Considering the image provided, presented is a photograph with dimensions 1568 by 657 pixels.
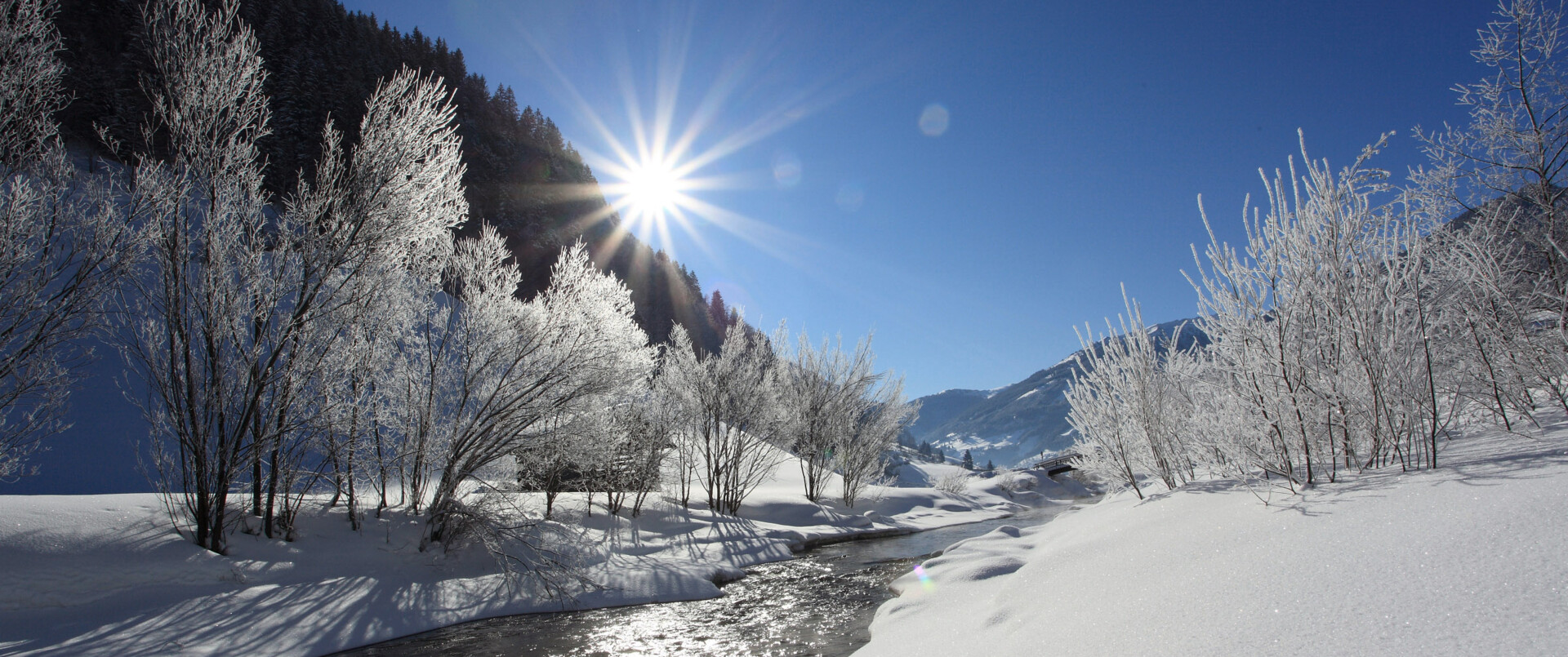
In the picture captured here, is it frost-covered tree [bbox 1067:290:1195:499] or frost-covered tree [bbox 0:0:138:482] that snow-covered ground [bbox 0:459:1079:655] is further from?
frost-covered tree [bbox 1067:290:1195:499]

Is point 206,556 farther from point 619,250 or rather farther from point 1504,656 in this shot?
point 619,250

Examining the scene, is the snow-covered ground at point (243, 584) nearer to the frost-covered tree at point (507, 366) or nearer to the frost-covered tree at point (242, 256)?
the frost-covered tree at point (242, 256)

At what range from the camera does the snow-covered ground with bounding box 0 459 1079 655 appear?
18.9 ft

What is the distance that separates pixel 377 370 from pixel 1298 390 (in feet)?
43.3

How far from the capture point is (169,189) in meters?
7.51

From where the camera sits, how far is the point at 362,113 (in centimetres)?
4778

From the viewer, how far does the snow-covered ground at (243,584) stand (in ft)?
18.9

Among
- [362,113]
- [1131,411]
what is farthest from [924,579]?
[362,113]

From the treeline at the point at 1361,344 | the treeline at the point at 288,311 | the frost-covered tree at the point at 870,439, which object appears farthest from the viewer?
the frost-covered tree at the point at 870,439

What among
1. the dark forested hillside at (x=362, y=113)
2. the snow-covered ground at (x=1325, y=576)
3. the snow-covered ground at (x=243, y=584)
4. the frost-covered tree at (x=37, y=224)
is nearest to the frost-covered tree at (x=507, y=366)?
the snow-covered ground at (x=243, y=584)

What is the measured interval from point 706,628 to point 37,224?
1021 centimetres

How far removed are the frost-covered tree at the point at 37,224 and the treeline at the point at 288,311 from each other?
4cm

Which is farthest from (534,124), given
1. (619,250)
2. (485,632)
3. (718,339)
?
(485,632)

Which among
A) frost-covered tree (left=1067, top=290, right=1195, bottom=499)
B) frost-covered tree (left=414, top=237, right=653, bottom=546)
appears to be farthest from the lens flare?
frost-covered tree (left=414, top=237, right=653, bottom=546)
